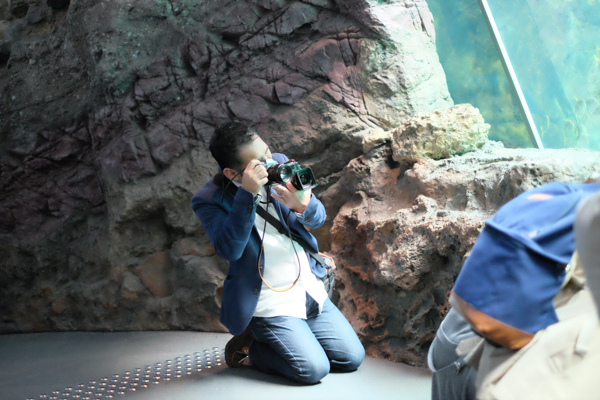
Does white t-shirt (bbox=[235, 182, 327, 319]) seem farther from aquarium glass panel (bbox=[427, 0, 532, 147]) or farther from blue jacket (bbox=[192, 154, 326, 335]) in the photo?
aquarium glass panel (bbox=[427, 0, 532, 147])

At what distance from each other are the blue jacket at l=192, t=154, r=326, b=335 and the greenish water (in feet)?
6.89

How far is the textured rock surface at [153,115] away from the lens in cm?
319

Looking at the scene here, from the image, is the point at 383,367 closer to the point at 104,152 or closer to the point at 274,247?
the point at 274,247

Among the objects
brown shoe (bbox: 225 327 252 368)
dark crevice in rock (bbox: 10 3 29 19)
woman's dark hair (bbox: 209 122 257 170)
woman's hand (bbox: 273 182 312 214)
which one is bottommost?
brown shoe (bbox: 225 327 252 368)

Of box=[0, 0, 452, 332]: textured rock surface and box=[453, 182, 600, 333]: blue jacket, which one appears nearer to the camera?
box=[453, 182, 600, 333]: blue jacket

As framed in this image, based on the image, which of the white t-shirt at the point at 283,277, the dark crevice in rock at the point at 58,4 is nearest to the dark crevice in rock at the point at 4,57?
the dark crevice in rock at the point at 58,4

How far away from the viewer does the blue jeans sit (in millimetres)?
2133

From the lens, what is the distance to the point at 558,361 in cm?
91

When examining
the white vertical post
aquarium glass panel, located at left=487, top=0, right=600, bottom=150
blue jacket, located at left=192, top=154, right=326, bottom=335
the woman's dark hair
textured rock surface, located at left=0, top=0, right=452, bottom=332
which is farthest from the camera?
the white vertical post

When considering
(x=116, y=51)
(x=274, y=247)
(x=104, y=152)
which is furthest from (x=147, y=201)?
(x=274, y=247)

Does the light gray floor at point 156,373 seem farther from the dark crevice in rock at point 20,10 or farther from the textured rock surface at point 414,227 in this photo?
the dark crevice in rock at point 20,10

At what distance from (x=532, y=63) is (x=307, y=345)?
8.52 ft

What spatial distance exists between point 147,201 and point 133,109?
2.41 feet

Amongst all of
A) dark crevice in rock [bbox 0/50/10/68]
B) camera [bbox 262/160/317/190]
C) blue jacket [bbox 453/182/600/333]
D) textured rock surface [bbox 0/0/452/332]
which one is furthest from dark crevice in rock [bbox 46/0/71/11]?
blue jacket [bbox 453/182/600/333]
